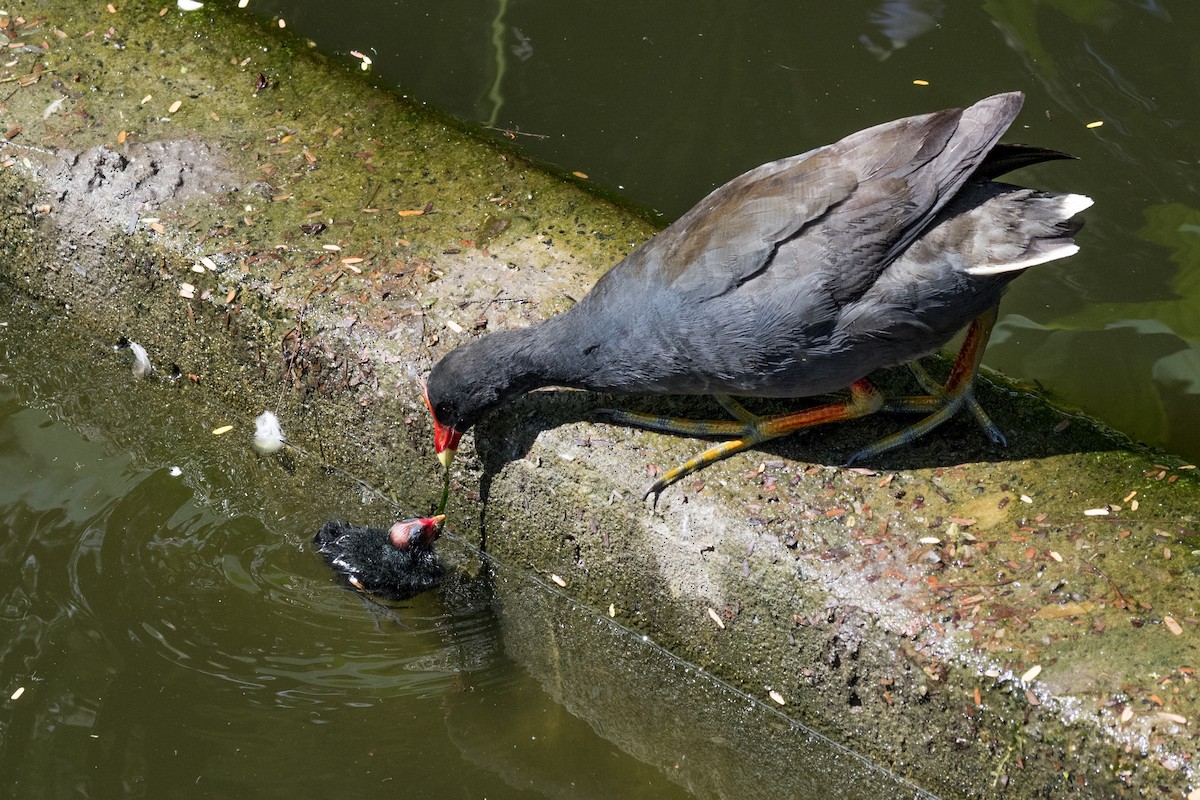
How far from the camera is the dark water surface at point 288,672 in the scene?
379cm

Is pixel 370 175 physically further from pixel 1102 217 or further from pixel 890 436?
pixel 1102 217

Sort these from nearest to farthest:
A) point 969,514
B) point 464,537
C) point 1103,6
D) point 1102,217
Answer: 1. point 969,514
2. point 464,537
3. point 1102,217
4. point 1103,6

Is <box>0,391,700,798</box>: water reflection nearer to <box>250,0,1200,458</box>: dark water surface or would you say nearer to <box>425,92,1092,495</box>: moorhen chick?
<box>425,92,1092,495</box>: moorhen chick

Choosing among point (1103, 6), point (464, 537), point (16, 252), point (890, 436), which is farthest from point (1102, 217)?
point (16, 252)

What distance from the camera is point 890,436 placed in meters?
4.02

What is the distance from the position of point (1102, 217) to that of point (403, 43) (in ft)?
12.1

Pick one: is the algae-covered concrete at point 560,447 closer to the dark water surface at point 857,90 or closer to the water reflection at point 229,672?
the water reflection at point 229,672

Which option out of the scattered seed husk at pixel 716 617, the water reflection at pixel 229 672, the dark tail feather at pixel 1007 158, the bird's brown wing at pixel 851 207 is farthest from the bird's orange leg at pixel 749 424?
the water reflection at pixel 229 672

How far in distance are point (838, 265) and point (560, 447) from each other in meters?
1.22

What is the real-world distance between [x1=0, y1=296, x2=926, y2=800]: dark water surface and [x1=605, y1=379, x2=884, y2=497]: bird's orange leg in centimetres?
68

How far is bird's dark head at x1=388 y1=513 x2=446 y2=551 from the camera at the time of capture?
4.13 m

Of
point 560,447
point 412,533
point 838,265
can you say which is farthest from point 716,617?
point 838,265

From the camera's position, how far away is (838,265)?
3.54 m

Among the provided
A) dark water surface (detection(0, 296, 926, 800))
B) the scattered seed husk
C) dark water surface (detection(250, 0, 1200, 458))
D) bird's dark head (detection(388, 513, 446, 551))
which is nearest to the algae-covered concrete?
A: the scattered seed husk
